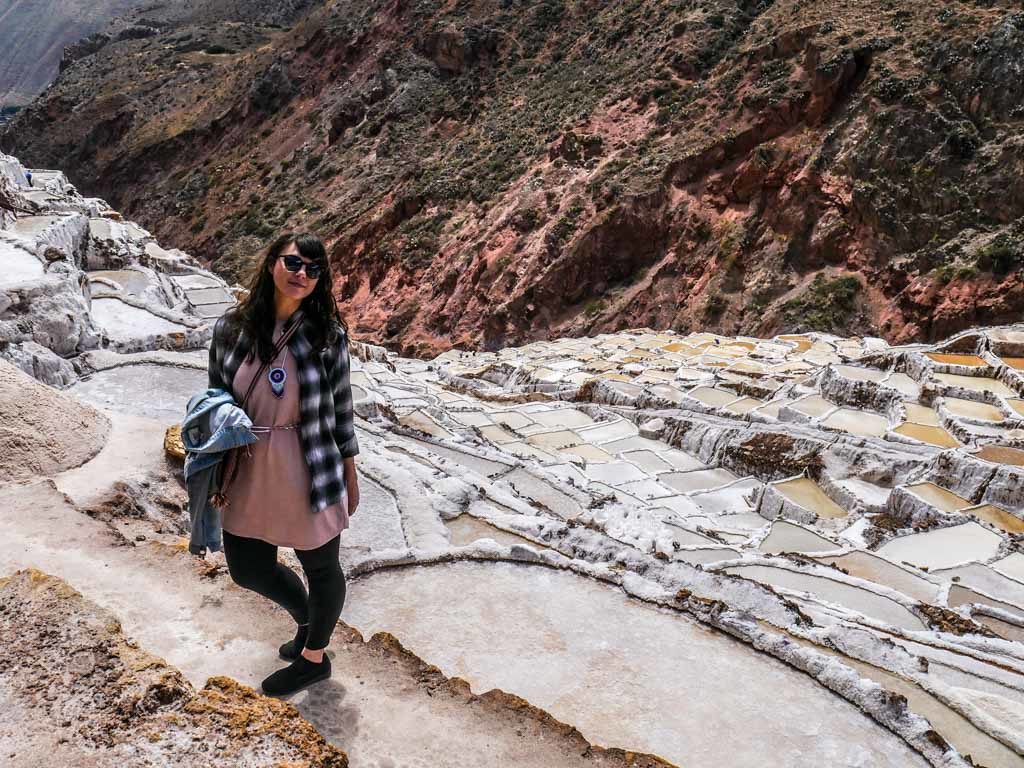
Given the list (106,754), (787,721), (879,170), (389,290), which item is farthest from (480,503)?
(389,290)

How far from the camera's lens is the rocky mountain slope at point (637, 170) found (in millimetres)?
19219

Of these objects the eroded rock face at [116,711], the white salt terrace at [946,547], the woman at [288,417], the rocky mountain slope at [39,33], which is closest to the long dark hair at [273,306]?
the woman at [288,417]

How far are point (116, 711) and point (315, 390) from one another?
101 cm

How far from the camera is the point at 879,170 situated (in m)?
20.0

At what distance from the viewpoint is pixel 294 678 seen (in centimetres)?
241

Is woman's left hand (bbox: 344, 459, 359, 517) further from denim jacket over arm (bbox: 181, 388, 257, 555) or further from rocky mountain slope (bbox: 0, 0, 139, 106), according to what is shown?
rocky mountain slope (bbox: 0, 0, 139, 106)

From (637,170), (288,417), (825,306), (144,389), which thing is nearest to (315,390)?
(288,417)

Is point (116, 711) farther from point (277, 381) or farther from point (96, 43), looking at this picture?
point (96, 43)

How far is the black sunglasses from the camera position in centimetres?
229

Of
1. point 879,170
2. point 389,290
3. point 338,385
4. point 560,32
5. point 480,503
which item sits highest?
point 560,32

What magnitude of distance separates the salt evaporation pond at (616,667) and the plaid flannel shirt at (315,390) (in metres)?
1.10

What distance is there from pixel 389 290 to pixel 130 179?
24.9m

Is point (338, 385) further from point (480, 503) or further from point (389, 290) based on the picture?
point (389, 290)

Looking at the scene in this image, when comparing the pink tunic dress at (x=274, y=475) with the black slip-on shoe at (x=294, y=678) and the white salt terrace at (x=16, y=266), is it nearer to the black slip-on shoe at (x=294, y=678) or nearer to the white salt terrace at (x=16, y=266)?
the black slip-on shoe at (x=294, y=678)
